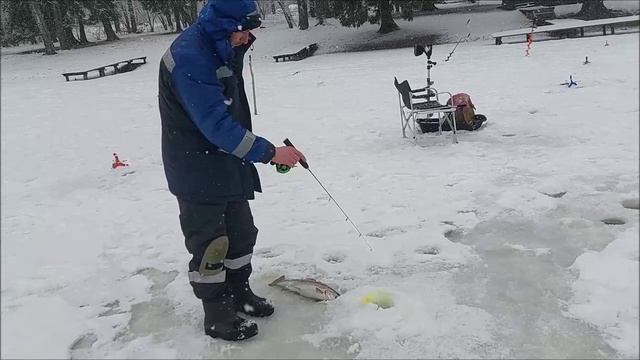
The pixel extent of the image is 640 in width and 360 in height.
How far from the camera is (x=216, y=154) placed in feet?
9.80

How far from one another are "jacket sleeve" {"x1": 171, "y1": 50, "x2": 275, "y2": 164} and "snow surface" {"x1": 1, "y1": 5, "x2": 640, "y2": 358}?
2.49ft

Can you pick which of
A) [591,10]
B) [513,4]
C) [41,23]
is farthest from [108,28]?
[591,10]

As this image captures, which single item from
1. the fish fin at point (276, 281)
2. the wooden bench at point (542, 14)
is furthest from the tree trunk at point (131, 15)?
the fish fin at point (276, 281)

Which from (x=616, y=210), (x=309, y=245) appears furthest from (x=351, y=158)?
(x=616, y=210)

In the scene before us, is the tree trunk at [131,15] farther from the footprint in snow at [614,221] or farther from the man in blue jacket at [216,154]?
the footprint in snow at [614,221]

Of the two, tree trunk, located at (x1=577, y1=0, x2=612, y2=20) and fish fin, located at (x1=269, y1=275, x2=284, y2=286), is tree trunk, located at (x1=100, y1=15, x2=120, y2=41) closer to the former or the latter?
tree trunk, located at (x1=577, y1=0, x2=612, y2=20)

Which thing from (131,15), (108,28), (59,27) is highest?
(131,15)

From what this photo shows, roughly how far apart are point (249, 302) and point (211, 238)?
62cm

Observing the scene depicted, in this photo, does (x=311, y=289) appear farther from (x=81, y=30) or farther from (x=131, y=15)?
(x=131, y=15)

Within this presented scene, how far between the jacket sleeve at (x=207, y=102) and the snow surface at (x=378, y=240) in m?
0.76

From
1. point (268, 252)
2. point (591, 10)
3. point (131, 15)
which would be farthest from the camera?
point (131, 15)

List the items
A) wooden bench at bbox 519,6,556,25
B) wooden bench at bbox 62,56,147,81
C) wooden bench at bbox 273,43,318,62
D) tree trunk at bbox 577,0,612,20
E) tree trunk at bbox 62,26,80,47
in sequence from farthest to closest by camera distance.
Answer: tree trunk at bbox 62,26,80,47 < wooden bench at bbox 519,6,556,25 < wooden bench at bbox 273,43,318,62 < wooden bench at bbox 62,56,147,81 < tree trunk at bbox 577,0,612,20

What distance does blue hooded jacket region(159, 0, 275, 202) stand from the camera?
2.68m

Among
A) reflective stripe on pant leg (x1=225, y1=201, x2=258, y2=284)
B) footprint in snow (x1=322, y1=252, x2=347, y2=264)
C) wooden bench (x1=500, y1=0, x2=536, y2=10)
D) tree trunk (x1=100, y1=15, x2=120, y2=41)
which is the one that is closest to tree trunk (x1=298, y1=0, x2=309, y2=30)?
wooden bench (x1=500, y1=0, x2=536, y2=10)
